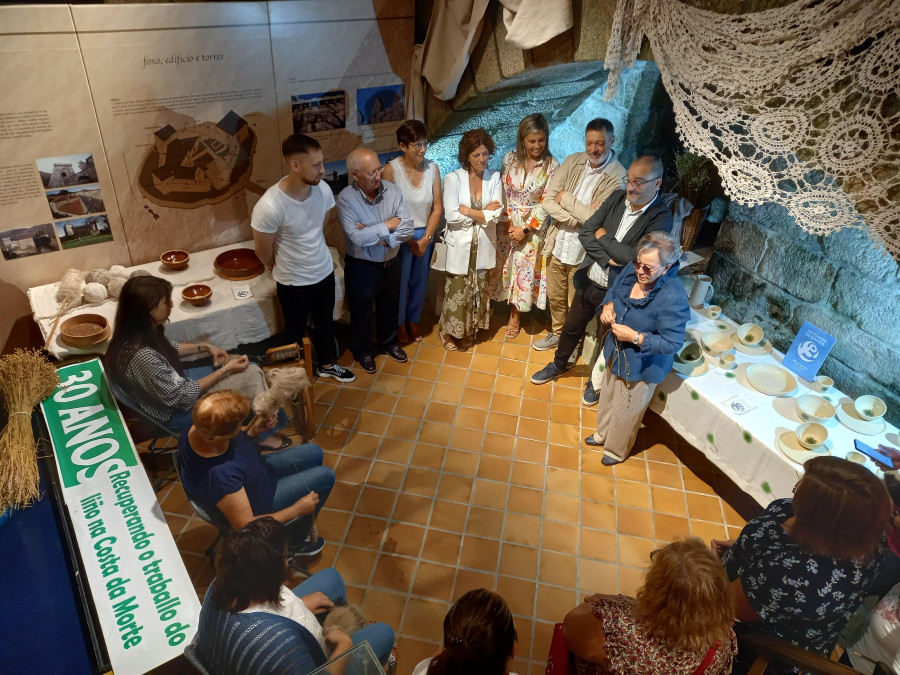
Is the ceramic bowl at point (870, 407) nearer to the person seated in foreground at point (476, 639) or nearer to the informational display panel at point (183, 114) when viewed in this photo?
the person seated in foreground at point (476, 639)

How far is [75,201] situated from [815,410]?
14.9 feet

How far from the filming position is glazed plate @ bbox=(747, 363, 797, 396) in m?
3.47

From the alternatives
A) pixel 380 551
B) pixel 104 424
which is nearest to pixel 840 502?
pixel 380 551

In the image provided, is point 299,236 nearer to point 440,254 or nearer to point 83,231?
point 440,254

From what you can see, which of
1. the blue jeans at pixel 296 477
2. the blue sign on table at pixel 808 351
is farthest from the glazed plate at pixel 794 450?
the blue jeans at pixel 296 477

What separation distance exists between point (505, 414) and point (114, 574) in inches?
110

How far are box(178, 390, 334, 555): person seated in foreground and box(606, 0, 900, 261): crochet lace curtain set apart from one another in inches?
91.9

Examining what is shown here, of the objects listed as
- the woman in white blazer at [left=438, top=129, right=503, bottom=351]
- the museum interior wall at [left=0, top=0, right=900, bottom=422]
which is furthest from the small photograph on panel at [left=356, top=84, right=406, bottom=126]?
the woman in white blazer at [left=438, top=129, right=503, bottom=351]

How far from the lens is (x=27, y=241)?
3.51 meters

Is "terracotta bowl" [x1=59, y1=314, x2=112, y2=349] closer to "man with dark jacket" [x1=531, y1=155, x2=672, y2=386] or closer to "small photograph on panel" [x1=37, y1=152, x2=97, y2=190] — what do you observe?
"small photograph on panel" [x1=37, y1=152, x2=97, y2=190]

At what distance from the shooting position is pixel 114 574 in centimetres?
200

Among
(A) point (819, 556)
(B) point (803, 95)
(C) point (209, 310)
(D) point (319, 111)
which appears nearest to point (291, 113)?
(D) point (319, 111)

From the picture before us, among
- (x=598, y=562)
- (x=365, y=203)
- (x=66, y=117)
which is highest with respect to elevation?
(x=66, y=117)

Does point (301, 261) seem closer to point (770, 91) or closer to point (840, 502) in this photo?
point (770, 91)
